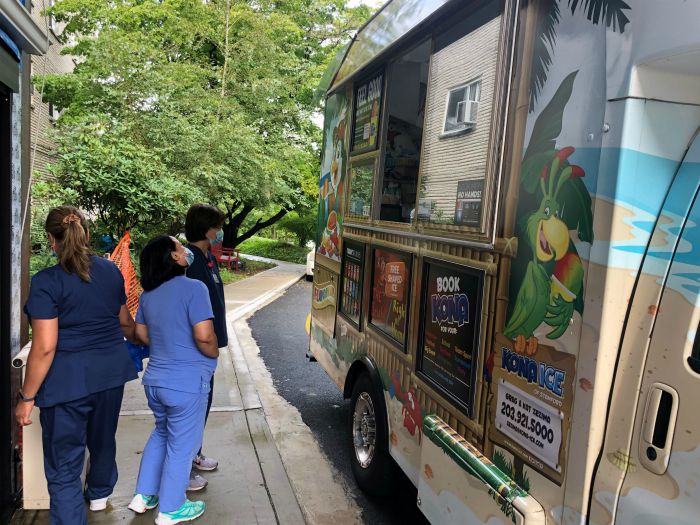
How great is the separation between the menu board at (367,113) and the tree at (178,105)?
6047mm

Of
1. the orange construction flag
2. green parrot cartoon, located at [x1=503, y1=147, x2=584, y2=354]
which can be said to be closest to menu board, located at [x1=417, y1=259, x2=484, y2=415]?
green parrot cartoon, located at [x1=503, y1=147, x2=584, y2=354]

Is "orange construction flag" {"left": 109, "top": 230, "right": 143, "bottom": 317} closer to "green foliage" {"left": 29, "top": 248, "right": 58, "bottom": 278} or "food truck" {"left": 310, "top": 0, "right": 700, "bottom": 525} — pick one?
"green foliage" {"left": 29, "top": 248, "right": 58, "bottom": 278}

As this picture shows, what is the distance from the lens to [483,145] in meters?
2.49

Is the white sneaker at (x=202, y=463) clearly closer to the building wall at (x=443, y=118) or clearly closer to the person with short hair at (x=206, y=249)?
the person with short hair at (x=206, y=249)

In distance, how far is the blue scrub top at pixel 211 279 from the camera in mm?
3477

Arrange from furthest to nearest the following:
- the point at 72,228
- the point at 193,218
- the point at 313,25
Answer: the point at 313,25 < the point at 193,218 < the point at 72,228

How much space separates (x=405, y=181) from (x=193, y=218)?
132 centimetres

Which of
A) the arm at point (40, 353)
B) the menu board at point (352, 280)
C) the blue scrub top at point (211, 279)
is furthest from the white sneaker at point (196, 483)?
the menu board at point (352, 280)

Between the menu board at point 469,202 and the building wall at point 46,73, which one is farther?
the building wall at point 46,73

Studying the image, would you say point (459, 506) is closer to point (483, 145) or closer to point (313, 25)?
point (483, 145)

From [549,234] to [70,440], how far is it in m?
2.48

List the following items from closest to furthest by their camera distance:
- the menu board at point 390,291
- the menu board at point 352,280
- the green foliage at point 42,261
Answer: the menu board at point 390,291
the menu board at point 352,280
the green foliage at point 42,261

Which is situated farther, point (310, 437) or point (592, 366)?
point (310, 437)

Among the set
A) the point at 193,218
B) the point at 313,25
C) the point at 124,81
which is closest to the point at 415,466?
the point at 193,218
